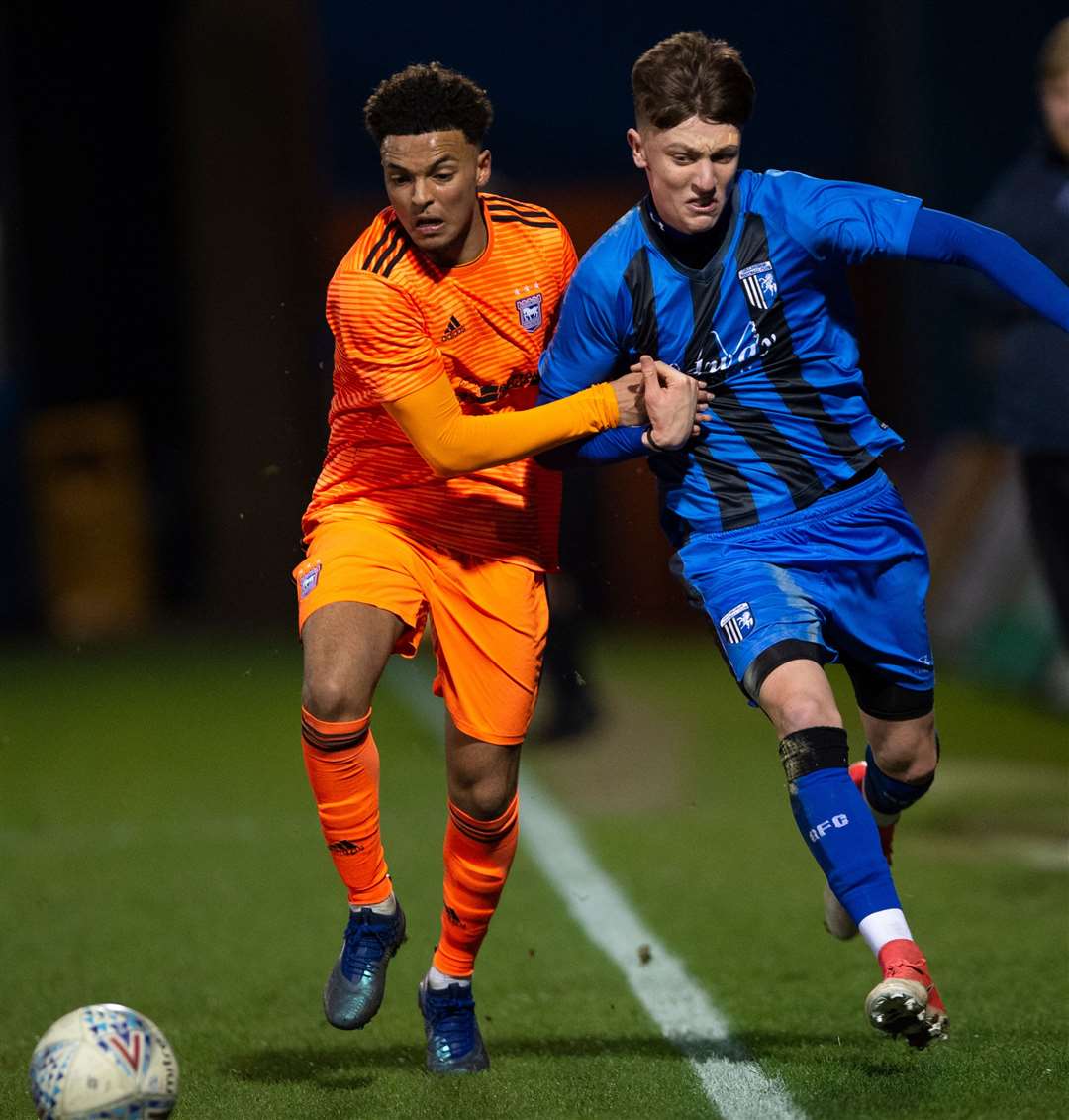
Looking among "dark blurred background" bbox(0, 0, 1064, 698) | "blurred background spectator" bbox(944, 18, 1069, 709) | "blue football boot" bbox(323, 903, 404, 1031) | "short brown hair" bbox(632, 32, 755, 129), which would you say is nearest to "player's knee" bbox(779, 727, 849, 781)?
"blue football boot" bbox(323, 903, 404, 1031)

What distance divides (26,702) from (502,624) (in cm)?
752

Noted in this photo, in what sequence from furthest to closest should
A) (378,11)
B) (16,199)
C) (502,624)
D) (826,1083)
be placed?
(16,199)
(378,11)
(502,624)
(826,1083)

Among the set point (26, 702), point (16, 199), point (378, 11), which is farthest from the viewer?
point (16, 199)

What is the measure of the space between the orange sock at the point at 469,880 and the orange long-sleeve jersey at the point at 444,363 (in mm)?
710

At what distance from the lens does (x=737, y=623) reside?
15.8 ft

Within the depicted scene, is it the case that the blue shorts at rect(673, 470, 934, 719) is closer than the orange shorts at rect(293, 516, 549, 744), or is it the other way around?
the blue shorts at rect(673, 470, 934, 719)

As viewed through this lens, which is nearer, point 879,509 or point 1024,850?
point 879,509

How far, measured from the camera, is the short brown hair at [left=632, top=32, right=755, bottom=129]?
4.77 metres

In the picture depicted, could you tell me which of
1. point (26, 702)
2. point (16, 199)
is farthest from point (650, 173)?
point (16, 199)

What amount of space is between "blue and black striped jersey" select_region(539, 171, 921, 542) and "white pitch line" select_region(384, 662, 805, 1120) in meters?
1.34

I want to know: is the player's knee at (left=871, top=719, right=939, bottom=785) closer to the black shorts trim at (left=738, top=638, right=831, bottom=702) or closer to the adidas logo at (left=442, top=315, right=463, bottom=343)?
the black shorts trim at (left=738, top=638, right=831, bottom=702)

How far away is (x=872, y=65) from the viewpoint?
50.9ft

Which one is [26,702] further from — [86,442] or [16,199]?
[16,199]

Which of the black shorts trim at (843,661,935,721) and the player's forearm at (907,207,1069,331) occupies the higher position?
the player's forearm at (907,207,1069,331)
